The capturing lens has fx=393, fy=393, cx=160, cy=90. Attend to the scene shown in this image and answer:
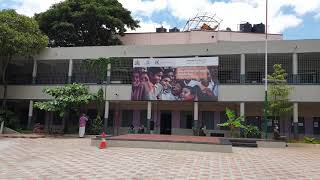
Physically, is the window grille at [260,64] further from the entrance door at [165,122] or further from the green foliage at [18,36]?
the green foliage at [18,36]

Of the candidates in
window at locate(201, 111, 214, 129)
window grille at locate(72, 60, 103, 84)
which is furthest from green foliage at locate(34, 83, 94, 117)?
window at locate(201, 111, 214, 129)

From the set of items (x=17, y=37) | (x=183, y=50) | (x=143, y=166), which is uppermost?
(x=17, y=37)

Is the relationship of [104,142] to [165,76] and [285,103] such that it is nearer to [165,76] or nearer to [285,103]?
[165,76]

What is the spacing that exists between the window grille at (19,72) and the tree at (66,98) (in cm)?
572

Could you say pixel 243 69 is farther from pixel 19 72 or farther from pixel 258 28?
pixel 19 72

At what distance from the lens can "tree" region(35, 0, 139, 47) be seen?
Answer: 37.3 meters

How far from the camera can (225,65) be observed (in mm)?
27719

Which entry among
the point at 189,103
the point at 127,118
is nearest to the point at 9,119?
the point at 127,118

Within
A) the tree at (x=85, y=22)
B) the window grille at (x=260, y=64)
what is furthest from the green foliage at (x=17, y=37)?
the window grille at (x=260, y=64)

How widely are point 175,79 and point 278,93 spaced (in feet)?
22.3

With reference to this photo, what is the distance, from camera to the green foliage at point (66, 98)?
2648 centimetres

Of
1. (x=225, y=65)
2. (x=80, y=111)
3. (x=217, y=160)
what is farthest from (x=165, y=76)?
(x=217, y=160)

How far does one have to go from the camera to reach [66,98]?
26.4 meters

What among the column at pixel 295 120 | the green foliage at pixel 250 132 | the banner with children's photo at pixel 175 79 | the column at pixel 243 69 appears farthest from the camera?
the banner with children's photo at pixel 175 79
